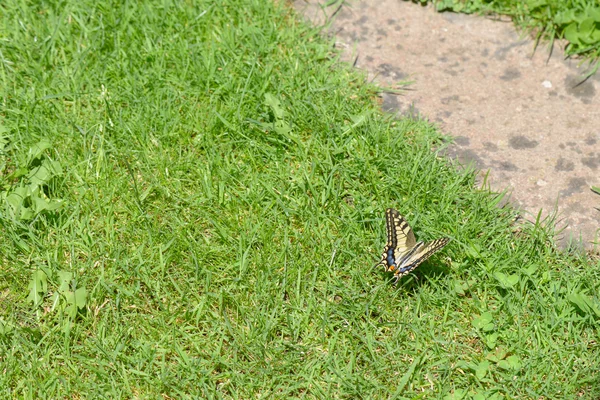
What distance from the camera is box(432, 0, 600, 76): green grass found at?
4516 mm

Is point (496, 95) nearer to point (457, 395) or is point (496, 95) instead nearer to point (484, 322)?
point (484, 322)

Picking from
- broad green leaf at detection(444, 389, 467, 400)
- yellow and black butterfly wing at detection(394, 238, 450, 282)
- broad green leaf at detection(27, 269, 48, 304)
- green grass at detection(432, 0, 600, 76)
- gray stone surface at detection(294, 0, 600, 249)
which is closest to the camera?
broad green leaf at detection(444, 389, 467, 400)

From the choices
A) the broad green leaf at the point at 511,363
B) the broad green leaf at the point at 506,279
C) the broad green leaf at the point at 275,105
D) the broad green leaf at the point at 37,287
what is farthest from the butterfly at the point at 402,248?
the broad green leaf at the point at 37,287

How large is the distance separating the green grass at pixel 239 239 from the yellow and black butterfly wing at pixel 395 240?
0.17 meters

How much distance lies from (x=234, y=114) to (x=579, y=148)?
1.99 meters

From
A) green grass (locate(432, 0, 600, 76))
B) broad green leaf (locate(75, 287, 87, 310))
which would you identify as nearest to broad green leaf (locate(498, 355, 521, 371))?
broad green leaf (locate(75, 287, 87, 310))

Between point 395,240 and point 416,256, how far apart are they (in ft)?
0.49

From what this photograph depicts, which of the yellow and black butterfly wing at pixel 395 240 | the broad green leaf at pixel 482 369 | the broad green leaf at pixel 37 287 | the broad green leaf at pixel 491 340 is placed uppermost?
the yellow and black butterfly wing at pixel 395 240

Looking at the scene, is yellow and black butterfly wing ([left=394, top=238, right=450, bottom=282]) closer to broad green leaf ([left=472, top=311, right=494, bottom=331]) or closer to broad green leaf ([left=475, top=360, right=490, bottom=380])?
broad green leaf ([left=472, top=311, right=494, bottom=331])

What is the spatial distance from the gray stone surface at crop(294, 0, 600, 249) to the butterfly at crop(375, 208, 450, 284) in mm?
761

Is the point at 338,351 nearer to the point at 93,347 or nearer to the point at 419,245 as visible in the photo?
the point at 419,245

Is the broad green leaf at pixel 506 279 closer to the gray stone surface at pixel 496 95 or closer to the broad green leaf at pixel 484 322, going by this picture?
the broad green leaf at pixel 484 322

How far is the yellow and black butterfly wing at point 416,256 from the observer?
3.30m

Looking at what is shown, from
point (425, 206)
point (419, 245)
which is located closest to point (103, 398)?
point (419, 245)
